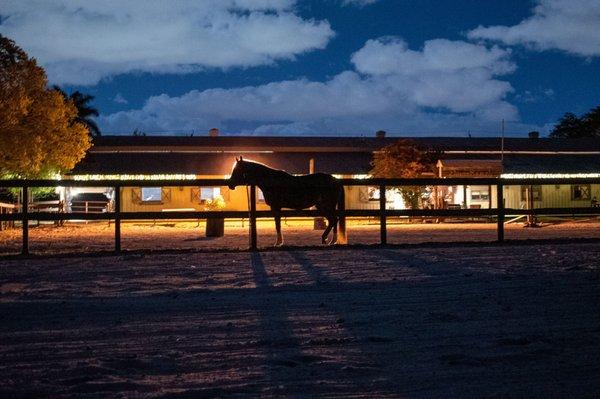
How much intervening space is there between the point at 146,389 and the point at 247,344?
42.1 inches

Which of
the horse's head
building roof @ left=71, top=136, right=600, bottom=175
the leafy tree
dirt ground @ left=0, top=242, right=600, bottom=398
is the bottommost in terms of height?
dirt ground @ left=0, top=242, right=600, bottom=398

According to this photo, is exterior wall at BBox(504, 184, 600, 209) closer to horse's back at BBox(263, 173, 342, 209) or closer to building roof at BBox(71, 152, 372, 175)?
building roof at BBox(71, 152, 372, 175)

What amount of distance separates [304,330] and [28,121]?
22.5m

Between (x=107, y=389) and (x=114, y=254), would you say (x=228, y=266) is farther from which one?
(x=107, y=389)

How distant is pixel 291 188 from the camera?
1229 centimetres

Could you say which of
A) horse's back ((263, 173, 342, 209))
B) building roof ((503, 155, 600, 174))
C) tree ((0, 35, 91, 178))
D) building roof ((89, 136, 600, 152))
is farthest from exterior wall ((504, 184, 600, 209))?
horse's back ((263, 173, 342, 209))

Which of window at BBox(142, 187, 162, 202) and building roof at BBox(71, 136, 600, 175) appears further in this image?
building roof at BBox(71, 136, 600, 175)

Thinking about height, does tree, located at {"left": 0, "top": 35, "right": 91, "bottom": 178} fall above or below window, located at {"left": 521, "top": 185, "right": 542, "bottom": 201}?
above

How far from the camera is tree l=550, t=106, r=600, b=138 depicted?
209ft

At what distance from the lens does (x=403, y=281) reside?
710 cm

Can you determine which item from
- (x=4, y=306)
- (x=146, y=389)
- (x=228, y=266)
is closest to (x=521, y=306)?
(x=146, y=389)

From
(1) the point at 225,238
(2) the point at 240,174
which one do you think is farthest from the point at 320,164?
(2) the point at 240,174

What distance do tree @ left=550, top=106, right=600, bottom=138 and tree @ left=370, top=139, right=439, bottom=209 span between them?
38645mm

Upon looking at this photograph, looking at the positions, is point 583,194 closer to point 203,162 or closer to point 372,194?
point 372,194
